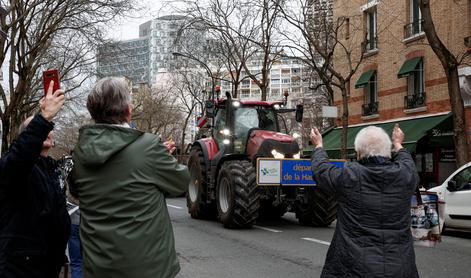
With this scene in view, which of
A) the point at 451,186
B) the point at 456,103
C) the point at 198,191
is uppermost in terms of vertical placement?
the point at 456,103

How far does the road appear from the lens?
719 centimetres

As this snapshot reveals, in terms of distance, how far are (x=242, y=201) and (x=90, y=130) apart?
26.6 feet

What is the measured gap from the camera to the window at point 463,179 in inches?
433

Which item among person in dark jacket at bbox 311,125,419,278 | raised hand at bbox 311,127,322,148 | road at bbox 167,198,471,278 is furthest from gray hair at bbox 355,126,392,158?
road at bbox 167,198,471,278

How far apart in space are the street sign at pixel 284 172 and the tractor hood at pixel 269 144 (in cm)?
76

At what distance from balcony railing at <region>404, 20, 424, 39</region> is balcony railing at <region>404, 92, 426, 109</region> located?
242cm

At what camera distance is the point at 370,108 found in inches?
935

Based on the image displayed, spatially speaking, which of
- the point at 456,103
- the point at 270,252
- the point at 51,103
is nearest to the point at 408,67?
the point at 456,103

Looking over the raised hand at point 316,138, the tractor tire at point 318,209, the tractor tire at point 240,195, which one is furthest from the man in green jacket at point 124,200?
the tractor tire at point 318,209

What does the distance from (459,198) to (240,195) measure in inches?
179

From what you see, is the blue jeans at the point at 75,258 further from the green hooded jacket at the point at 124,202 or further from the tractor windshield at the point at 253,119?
the tractor windshield at the point at 253,119

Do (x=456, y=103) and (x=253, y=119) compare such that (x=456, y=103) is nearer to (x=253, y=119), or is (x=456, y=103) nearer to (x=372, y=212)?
(x=253, y=119)

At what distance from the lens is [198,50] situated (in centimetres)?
3534

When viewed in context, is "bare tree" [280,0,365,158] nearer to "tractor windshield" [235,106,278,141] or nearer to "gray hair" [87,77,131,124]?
"tractor windshield" [235,106,278,141]
